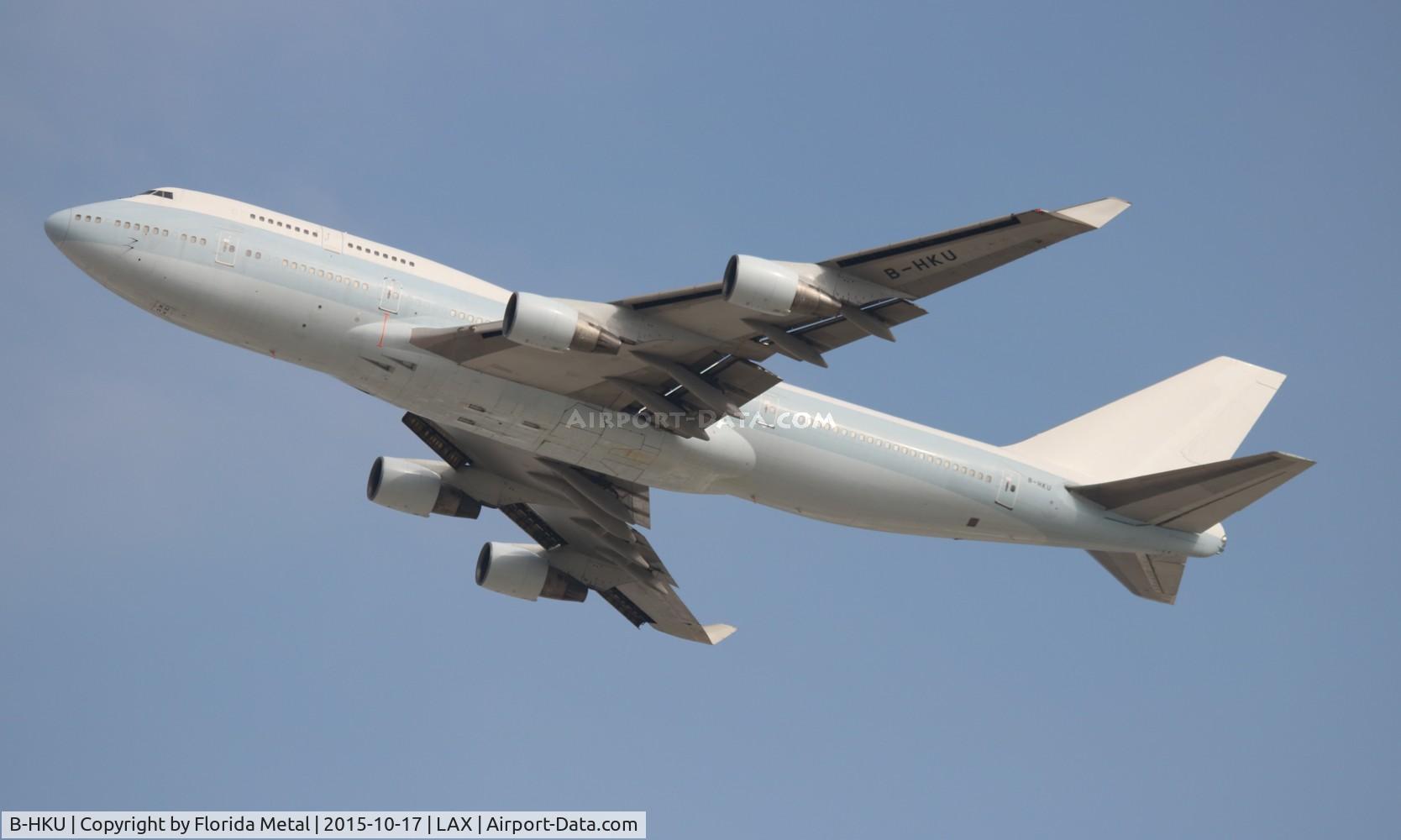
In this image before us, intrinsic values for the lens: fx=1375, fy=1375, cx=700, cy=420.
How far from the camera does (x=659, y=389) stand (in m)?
34.2

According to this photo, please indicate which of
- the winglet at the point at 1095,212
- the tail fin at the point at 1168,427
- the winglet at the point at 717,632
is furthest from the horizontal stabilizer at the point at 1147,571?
the winglet at the point at 1095,212

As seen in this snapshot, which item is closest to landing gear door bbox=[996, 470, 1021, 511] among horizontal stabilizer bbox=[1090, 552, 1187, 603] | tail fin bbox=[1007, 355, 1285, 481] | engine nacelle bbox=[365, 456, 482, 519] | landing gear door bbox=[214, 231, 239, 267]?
tail fin bbox=[1007, 355, 1285, 481]

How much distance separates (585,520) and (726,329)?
12929 millimetres

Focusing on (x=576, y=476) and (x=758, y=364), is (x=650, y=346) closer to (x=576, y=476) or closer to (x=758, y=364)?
(x=758, y=364)

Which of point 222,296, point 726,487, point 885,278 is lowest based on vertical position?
point 726,487

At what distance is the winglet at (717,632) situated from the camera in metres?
44.9

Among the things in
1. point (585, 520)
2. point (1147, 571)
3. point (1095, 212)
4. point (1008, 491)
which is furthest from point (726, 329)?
point (1147, 571)

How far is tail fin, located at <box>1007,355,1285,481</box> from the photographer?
4169 centimetres

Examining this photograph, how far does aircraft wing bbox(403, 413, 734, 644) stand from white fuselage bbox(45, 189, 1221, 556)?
205 inches

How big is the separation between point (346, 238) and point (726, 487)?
11.5 metres

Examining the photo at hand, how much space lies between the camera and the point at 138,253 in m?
30.9

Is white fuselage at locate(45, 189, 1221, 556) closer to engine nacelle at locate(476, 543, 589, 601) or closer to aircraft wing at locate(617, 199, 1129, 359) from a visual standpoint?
aircraft wing at locate(617, 199, 1129, 359)

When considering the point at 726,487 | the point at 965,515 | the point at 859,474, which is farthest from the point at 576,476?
the point at 965,515

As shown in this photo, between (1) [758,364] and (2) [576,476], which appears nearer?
(1) [758,364]
